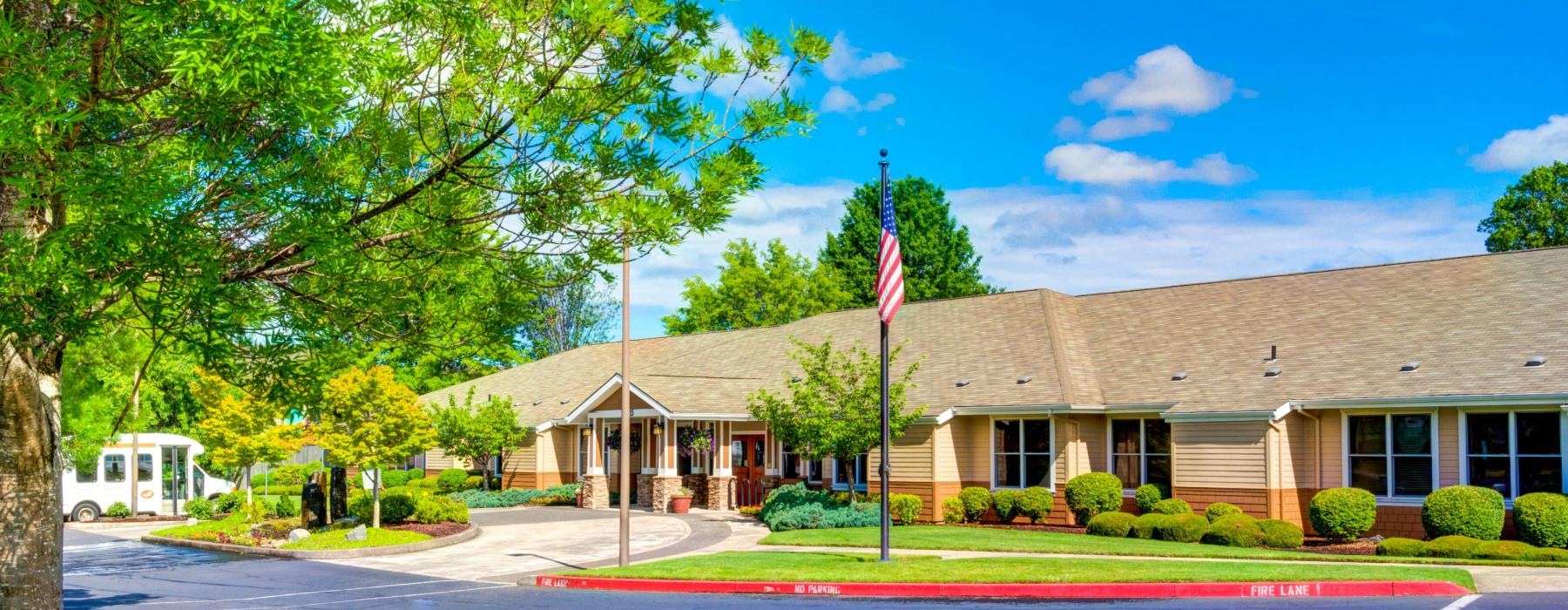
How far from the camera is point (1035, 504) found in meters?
30.9

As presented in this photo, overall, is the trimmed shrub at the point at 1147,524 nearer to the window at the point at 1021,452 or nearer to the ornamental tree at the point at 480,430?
the window at the point at 1021,452

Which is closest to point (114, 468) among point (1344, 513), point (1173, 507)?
point (1173, 507)

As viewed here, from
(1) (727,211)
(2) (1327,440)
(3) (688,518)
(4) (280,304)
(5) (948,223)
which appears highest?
(5) (948,223)

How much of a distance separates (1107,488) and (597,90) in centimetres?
2393

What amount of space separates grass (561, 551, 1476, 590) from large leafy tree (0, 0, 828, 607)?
10.9 m

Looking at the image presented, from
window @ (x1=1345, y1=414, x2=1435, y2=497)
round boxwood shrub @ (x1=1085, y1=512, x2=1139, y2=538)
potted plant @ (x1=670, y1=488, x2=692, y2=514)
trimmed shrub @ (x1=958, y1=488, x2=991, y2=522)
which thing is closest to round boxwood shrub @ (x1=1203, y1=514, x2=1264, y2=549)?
round boxwood shrub @ (x1=1085, y1=512, x2=1139, y2=538)

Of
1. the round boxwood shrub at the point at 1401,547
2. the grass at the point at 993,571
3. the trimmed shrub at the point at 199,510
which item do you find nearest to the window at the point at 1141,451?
the round boxwood shrub at the point at 1401,547

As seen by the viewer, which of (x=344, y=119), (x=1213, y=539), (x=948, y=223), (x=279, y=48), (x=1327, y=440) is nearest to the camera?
(x=279, y=48)

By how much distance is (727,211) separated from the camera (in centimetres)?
908

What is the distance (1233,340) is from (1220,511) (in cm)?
625

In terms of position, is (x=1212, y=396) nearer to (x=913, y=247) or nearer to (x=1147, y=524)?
(x=1147, y=524)

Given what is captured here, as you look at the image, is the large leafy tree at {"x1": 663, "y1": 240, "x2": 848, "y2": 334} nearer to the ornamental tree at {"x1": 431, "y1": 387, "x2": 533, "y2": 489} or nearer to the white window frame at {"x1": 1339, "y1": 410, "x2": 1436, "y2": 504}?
the ornamental tree at {"x1": 431, "y1": 387, "x2": 533, "y2": 489}

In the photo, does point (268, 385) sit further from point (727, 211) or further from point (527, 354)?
point (527, 354)

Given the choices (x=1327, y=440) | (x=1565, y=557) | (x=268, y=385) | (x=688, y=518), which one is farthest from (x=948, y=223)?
(x=268, y=385)
